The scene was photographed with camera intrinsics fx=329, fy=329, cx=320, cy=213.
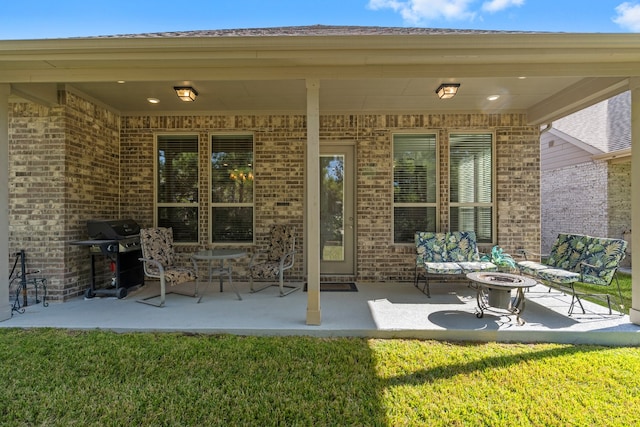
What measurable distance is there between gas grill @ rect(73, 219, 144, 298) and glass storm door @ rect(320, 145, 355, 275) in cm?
296

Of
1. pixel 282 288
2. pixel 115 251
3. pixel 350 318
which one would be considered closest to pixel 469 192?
pixel 350 318

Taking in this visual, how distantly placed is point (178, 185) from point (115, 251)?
1618mm

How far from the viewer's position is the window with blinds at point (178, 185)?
5.73 m

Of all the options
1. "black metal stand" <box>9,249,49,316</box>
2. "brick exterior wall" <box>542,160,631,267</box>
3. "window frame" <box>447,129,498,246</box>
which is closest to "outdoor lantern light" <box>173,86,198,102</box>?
"black metal stand" <box>9,249,49,316</box>

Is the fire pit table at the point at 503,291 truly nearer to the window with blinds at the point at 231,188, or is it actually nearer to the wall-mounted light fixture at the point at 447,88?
the wall-mounted light fixture at the point at 447,88

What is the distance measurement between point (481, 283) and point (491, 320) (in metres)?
0.43

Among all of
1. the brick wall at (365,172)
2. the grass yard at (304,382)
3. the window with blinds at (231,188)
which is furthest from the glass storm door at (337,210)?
the grass yard at (304,382)

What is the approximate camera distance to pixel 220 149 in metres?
5.75

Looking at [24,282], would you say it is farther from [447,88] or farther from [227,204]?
[447,88]

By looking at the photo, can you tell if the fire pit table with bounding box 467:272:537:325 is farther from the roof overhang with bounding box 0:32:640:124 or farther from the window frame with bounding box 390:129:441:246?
the roof overhang with bounding box 0:32:640:124

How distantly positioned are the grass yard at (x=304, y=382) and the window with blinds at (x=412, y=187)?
265cm

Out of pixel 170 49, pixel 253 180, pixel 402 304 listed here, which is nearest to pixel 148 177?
pixel 253 180

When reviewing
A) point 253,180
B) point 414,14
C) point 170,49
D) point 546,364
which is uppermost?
point 414,14

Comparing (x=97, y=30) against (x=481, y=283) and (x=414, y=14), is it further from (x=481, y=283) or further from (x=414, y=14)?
(x=414, y=14)
